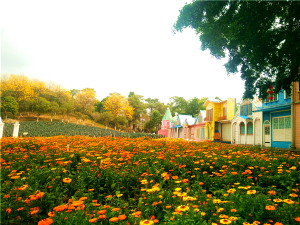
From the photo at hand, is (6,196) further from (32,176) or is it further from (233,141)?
(233,141)

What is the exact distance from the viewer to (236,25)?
7.43m

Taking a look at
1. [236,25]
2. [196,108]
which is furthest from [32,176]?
[196,108]

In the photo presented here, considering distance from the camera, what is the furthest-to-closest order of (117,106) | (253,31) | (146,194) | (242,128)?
(117,106), (242,128), (253,31), (146,194)

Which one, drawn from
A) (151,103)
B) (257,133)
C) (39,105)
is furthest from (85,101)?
(257,133)

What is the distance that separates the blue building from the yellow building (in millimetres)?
7877

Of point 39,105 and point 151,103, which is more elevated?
point 151,103

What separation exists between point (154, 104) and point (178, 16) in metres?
55.5

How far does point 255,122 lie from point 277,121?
3276 mm

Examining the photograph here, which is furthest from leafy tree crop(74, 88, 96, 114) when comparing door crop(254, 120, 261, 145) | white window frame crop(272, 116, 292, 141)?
white window frame crop(272, 116, 292, 141)

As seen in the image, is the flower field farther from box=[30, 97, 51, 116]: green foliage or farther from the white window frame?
box=[30, 97, 51, 116]: green foliage

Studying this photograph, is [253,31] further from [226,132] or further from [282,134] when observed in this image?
[226,132]

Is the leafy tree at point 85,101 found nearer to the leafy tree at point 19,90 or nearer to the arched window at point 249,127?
the leafy tree at point 19,90

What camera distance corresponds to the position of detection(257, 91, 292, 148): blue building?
14.9m

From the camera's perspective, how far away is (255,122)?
19.4 m
